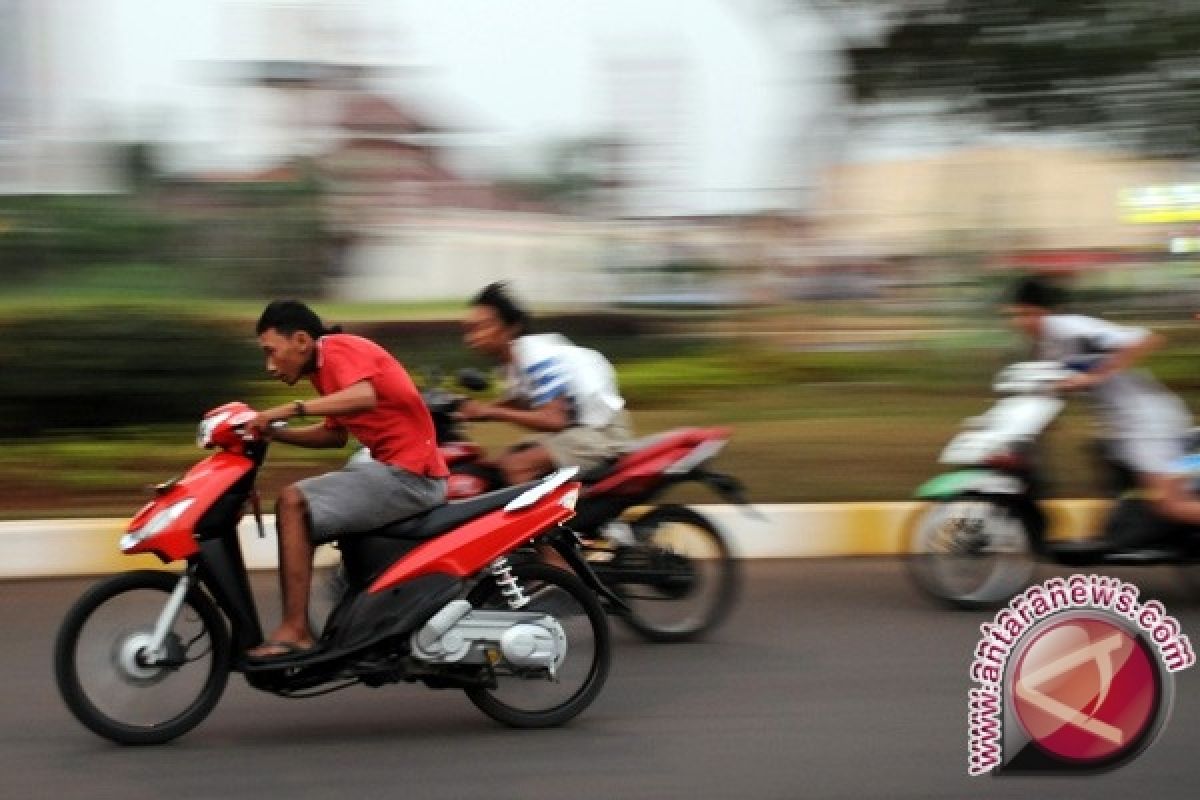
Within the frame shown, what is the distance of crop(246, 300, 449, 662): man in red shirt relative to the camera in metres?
5.66

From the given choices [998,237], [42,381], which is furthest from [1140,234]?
[42,381]

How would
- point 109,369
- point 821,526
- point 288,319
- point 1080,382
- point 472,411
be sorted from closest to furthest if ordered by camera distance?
point 288,319, point 472,411, point 1080,382, point 821,526, point 109,369

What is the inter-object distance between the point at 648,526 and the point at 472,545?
1.60m

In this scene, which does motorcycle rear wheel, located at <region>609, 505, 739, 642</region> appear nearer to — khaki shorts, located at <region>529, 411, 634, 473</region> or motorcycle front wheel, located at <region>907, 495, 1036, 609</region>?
khaki shorts, located at <region>529, 411, 634, 473</region>

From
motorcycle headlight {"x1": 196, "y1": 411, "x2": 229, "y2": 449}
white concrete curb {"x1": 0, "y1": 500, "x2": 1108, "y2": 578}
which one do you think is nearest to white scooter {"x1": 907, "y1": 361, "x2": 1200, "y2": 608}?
white concrete curb {"x1": 0, "y1": 500, "x2": 1108, "y2": 578}

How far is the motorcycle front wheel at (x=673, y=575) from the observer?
7.18m

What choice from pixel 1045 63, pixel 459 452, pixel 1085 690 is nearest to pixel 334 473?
pixel 459 452

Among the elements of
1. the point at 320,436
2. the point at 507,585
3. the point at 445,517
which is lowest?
the point at 507,585

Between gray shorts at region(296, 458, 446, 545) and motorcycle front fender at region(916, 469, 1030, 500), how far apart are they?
2.79 m

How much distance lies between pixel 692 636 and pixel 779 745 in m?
1.68

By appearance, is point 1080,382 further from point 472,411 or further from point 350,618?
point 350,618

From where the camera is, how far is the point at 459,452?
7.14m

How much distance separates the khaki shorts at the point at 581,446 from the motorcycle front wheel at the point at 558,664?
4.20 feet

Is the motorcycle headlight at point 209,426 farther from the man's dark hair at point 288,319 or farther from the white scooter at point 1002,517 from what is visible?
the white scooter at point 1002,517
